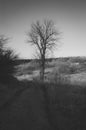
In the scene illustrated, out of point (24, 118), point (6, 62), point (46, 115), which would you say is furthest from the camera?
point (6, 62)

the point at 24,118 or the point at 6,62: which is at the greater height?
the point at 6,62

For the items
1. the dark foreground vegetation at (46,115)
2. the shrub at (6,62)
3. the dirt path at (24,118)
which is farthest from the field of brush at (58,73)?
the dirt path at (24,118)

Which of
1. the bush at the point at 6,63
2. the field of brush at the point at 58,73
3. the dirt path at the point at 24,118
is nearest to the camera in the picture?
the dirt path at the point at 24,118

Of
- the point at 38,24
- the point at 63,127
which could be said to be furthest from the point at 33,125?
the point at 38,24

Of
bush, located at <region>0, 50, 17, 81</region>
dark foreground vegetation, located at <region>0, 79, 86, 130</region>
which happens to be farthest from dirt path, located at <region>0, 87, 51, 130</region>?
bush, located at <region>0, 50, 17, 81</region>

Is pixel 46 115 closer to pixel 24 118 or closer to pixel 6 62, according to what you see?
pixel 24 118

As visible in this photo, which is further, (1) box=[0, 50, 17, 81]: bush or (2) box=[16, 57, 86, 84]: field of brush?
(2) box=[16, 57, 86, 84]: field of brush

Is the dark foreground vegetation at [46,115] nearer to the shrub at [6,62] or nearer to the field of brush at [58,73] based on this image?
the shrub at [6,62]

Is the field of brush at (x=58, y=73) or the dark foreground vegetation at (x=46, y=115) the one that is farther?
the field of brush at (x=58, y=73)

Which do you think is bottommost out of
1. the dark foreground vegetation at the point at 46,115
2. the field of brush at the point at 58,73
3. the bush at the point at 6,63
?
the field of brush at the point at 58,73

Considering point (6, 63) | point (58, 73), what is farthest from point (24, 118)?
point (58, 73)

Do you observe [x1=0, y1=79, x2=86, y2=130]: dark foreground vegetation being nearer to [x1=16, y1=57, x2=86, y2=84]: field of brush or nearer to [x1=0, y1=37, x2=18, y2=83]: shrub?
[x1=0, y1=37, x2=18, y2=83]: shrub

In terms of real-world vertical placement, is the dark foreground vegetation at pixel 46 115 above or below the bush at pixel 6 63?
below

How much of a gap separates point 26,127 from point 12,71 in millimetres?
6636
